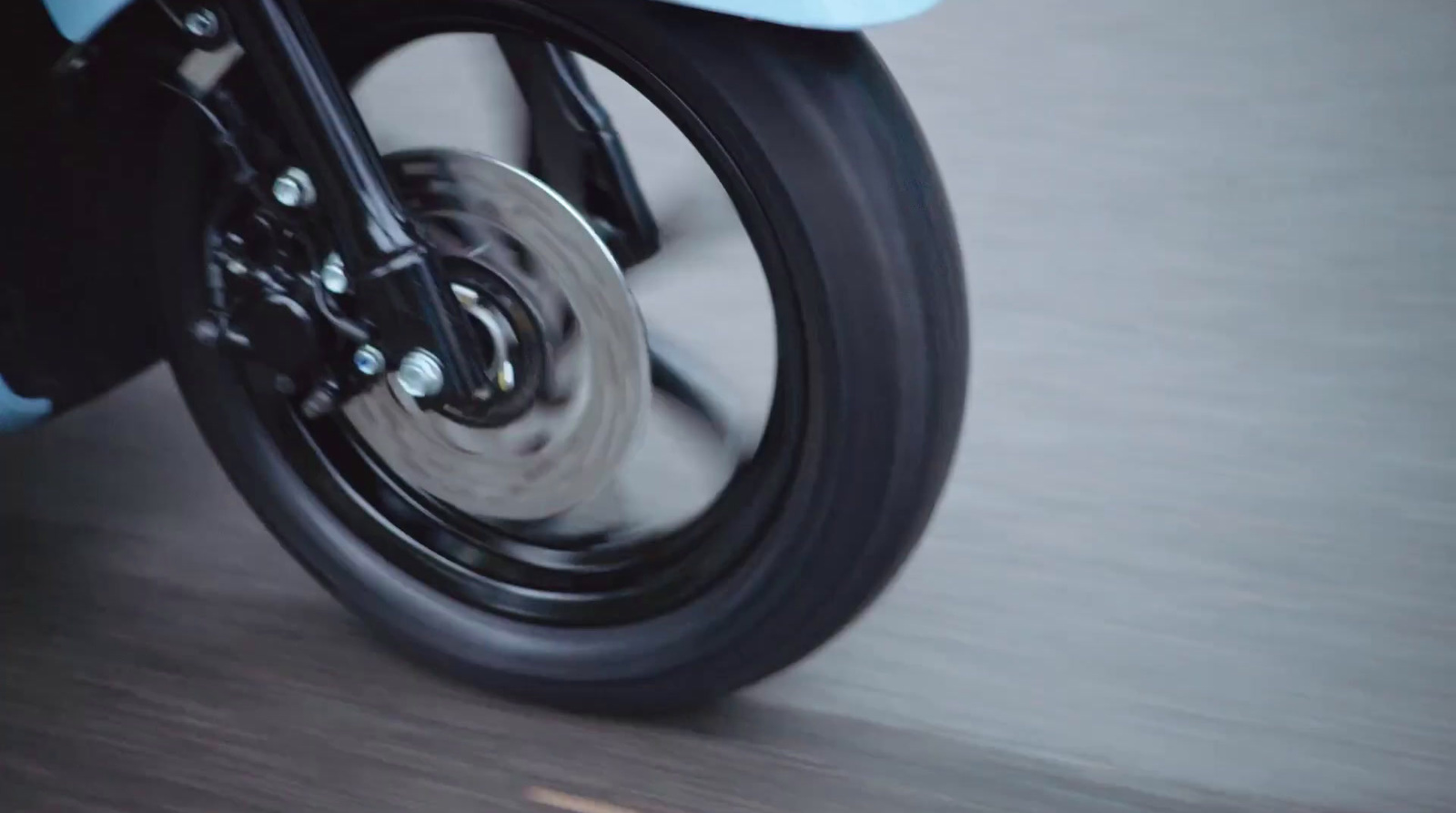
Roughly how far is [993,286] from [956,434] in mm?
730

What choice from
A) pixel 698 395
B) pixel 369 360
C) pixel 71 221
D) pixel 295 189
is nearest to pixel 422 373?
pixel 369 360

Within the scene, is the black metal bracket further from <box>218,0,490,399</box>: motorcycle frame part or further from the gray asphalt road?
the gray asphalt road

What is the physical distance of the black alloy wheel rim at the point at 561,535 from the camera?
1.05 metres

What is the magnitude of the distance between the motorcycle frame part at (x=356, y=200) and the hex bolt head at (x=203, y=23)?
0.02 meters

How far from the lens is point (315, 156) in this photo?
3.53 ft

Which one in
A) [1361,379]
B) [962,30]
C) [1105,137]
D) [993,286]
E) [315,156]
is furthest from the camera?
[962,30]

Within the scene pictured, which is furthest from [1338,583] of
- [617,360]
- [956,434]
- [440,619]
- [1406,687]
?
[440,619]

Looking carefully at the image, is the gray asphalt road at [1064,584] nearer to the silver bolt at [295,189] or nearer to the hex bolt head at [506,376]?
the hex bolt head at [506,376]

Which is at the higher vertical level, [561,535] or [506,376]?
[506,376]

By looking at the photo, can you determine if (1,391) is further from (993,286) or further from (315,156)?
(993,286)

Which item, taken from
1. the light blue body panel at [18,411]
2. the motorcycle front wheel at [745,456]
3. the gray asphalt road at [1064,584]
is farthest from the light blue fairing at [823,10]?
the light blue body panel at [18,411]

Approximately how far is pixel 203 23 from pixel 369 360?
275 mm

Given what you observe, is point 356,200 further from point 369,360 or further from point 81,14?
point 81,14

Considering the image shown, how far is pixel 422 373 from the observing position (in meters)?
1.12
